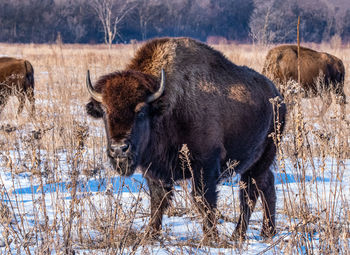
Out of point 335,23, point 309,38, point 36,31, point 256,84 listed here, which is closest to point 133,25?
point 36,31

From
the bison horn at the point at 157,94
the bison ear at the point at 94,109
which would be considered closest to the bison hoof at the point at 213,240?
the bison horn at the point at 157,94

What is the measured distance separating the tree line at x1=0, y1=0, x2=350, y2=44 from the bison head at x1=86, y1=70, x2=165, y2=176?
50.1 m

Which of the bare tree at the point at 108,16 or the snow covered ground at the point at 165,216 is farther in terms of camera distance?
the bare tree at the point at 108,16

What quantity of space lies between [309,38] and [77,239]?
193 feet

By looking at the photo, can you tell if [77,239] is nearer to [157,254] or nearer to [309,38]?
[157,254]

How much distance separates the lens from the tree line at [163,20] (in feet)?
185

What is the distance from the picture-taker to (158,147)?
4262 millimetres

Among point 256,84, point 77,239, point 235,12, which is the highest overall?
point 235,12

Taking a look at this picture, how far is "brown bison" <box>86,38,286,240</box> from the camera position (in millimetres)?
3869

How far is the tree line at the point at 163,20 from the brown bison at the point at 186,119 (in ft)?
162

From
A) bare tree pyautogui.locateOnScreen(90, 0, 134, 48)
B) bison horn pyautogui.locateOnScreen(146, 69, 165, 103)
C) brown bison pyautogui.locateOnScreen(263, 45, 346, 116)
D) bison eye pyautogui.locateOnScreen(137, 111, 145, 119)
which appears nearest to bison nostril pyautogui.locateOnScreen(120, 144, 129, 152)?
bison eye pyautogui.locateOnScreen(137, 111, 145, 119)

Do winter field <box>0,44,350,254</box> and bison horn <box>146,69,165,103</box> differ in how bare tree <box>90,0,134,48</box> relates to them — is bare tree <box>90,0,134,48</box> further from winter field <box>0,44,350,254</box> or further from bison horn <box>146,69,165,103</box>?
bison horn <box>146,69,165,103</box>

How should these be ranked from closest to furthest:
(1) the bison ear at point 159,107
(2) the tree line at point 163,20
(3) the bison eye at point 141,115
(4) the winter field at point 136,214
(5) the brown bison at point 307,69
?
(4) the winter field at point 136,214 < (3) the bison eye at point 141,115 < (1) the bison ear at point 159,107 < (5) the brown bison at point 307,69 < (2) the tree line at point 163,20

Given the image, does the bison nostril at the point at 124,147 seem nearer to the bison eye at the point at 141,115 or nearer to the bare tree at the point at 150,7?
the bison eye at the point at 141,115
